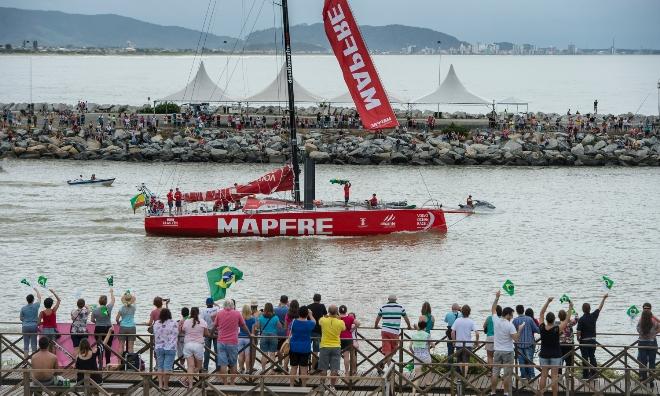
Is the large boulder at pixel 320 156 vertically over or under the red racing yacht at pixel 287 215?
over

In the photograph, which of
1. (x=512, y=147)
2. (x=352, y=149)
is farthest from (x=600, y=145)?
(x=352, y=149)

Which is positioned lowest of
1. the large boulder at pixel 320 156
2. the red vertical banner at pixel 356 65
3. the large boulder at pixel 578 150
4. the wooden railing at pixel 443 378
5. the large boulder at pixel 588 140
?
the wooden railing at pixel 443 378

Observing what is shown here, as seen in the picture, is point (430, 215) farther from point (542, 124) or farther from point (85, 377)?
point (542, 124)

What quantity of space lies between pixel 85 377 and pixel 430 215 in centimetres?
2673

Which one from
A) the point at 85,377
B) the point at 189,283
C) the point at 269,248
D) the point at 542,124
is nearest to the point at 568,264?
the point at 269,248

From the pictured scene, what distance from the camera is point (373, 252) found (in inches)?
1592

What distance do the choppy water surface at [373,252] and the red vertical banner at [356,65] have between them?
16.5 ft

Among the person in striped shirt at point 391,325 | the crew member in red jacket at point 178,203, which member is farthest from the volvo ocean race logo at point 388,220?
the person in striped shirt at point 391,325

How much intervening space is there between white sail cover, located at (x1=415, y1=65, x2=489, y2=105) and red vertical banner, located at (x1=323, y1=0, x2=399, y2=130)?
3067cm

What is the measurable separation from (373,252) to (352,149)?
27627 millimetres

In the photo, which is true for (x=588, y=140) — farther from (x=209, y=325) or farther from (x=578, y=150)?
(x=209, y=325)

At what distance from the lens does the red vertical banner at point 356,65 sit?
1732 inches

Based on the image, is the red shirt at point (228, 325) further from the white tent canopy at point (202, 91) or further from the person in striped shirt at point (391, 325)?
the white tent canopy at point (202, 91)

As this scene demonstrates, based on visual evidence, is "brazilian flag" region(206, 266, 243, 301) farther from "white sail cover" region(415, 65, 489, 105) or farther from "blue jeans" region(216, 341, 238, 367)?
"white sail cover" region(415, 65, 489, 105)
